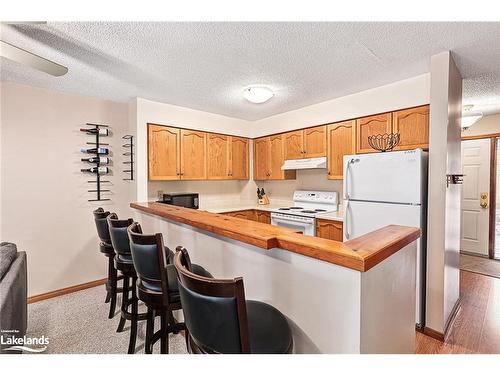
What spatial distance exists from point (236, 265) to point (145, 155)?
92.1 inches

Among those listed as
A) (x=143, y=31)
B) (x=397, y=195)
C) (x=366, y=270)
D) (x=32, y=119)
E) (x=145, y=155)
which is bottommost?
(x=366, y=270)

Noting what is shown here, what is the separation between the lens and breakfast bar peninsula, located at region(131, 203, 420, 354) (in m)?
0.98

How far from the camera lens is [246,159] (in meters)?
4.53

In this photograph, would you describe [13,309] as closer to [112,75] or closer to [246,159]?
[112,75]

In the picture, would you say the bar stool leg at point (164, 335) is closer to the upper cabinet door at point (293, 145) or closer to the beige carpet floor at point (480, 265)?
the upper cabinet door at point (293, 145)

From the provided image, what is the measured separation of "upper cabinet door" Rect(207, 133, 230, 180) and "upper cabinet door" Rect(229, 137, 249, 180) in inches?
3.5

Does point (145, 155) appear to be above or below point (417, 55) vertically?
below

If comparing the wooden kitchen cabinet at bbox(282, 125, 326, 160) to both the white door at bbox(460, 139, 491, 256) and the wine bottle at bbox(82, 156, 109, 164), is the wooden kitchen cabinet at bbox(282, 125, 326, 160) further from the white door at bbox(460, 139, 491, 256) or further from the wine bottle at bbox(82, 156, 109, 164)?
the white door at bbox(460, 139, 491, 256)

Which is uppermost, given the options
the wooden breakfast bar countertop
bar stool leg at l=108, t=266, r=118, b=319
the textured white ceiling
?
the textured white ceiling

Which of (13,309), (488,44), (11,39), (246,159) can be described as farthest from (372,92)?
(13,309)

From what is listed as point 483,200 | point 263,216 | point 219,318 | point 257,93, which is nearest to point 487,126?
point 483,200

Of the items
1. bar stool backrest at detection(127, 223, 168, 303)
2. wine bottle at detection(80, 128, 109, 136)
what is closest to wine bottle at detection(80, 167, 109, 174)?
wine bottle at detection(80, 128, 109, 136)

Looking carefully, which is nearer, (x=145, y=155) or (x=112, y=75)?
(x=112, y=75)

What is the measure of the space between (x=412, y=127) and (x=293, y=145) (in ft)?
5.36
